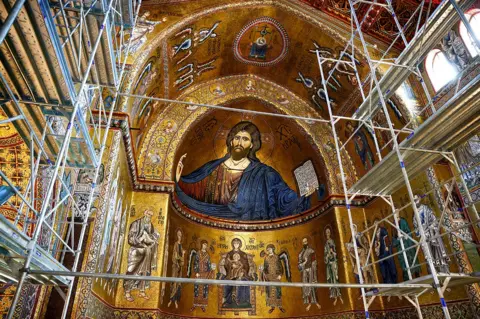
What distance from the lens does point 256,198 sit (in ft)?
46.0

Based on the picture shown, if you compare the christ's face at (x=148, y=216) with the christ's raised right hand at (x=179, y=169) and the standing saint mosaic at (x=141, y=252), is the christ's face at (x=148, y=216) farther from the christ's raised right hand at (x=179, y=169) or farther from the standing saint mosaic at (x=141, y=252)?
the christ's raised right hand at (x=179, y=169)

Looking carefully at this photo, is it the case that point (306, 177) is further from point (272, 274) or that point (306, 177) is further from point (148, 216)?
point (148, 216)

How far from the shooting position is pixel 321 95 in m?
11.9

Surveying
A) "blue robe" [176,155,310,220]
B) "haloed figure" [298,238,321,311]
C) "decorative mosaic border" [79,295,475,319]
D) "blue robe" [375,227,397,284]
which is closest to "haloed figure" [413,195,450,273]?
"decorative mosaic border" [79,295,475,319]

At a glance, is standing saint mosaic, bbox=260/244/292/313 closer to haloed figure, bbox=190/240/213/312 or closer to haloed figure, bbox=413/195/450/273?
haloed figure, bbox=190/240/213/312

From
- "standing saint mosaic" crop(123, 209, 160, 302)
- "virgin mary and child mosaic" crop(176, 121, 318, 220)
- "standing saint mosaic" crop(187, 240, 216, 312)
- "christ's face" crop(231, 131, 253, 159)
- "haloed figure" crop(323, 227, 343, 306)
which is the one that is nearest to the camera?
"standing saint mosaic" crop(123, 209, 160, 302)

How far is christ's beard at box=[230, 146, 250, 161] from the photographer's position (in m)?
14.0

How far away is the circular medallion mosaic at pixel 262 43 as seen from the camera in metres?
10.8

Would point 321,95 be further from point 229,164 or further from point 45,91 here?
point 45,91

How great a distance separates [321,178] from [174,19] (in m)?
7.50

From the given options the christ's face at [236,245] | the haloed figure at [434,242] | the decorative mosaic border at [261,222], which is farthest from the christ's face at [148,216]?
the haloed figure at [434,242]

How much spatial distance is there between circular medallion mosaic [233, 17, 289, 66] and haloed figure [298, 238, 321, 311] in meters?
6.91

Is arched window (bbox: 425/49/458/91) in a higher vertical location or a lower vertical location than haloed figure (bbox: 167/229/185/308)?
higher

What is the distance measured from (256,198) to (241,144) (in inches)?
94.2
